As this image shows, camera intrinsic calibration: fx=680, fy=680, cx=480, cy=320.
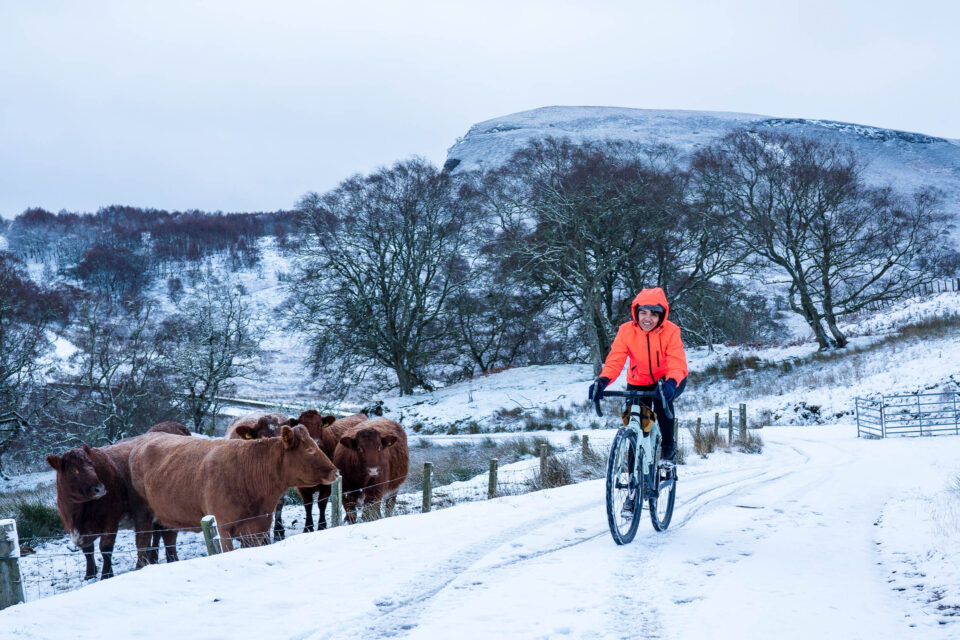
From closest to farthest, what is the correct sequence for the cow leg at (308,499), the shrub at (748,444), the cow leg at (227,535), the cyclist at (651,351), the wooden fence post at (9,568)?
the wooden fence post at (9,568)
the cyclist at (651,351)
the cow leg at (227,535)
the cow leg at (308,499)
the shrub at (748,444)

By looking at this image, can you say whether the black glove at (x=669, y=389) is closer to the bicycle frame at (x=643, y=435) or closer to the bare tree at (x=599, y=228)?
the bicycle frame at (x=643, y=435)

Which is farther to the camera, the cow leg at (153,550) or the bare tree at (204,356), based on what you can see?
the bare tree at (204,356)

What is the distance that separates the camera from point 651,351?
5309 mm

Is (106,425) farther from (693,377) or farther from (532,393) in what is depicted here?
(693,377)

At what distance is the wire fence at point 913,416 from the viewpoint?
63.5 feet

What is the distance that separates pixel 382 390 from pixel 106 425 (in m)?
13.3

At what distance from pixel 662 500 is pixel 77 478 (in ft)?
24.2

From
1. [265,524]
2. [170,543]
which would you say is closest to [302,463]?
[265,524]

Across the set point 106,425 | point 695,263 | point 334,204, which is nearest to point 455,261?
point 334,204

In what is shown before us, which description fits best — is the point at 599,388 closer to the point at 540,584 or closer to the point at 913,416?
the point at 540,584

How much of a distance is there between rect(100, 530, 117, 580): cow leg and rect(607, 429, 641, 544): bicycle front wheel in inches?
275

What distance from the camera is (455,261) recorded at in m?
34.3

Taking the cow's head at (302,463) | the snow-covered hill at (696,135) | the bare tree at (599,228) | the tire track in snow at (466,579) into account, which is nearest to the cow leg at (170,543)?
the cow's head at (302,463)

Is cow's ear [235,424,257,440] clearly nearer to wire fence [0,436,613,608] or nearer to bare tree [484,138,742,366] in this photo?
wire fence [0,436,613,608]
